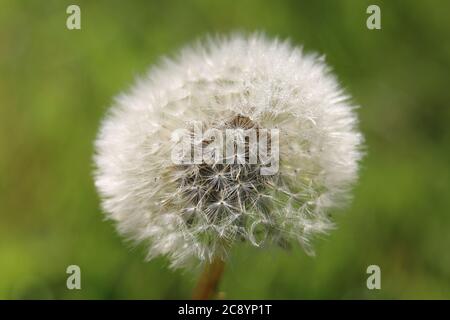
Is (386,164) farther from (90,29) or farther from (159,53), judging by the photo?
(90,29)

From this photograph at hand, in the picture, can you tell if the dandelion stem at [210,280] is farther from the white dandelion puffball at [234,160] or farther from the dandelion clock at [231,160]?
the white dandelion puffball at [234,160]

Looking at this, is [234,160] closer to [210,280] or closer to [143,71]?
[210,280]

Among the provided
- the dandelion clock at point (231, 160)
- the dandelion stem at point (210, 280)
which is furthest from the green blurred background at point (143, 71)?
the dandelion clock at point (231, 160)

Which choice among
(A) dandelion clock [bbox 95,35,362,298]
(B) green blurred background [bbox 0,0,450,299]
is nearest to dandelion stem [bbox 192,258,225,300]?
(A) dandelion clock [bbox 95,35,362,298]

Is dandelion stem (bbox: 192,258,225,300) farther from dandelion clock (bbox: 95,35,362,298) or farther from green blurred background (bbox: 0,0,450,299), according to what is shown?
green blurred background (bbox: 0,0,450,299)

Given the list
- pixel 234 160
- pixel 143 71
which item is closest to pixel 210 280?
pixel 234 160

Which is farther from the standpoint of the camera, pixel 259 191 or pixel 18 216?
pixel 18 216

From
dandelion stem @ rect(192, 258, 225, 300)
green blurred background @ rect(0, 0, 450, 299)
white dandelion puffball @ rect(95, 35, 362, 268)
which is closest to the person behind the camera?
white dandelion puffball @ rect(95, 35, 362, 268)

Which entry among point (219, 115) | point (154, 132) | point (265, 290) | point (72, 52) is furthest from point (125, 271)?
point (72, 52)
